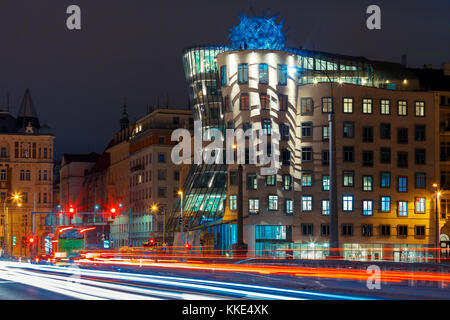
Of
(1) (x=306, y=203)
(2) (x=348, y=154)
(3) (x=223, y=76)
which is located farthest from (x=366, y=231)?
(3) (x=223, y=76)

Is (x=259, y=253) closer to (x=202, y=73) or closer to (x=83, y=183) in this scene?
(x=202, y=73)

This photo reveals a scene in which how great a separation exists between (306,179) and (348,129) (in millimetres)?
7057

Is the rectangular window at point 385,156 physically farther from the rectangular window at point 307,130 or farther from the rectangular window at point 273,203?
the rectangular window at point 273,203

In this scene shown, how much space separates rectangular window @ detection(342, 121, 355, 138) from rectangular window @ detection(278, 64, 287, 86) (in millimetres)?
7974

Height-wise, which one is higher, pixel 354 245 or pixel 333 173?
pixel 333 173

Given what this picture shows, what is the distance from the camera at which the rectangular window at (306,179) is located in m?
93.8

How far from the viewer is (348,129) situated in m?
94.9

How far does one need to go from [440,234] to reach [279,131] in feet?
73.5

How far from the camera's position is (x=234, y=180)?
92.2 meters

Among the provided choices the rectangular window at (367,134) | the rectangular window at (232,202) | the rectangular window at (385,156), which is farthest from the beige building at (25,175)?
the rectangular window at (385,156)

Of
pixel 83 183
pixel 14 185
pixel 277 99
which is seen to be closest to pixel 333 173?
pixel 277 99

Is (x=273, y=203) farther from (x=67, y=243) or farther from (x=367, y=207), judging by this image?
(x=67, y=243)

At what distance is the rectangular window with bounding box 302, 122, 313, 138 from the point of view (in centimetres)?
9412
